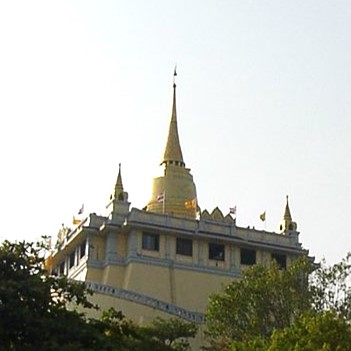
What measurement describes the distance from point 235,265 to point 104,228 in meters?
8.02

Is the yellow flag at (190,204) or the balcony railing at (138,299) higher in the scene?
the yellow flag at (190,204)

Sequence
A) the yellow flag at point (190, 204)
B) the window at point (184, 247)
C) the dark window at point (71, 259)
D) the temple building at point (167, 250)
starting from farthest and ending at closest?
the yellow flag at point (190, 204) → the dark window at point (71, 259) → the window at point (184, 247) → the temple building at point (167, 250)

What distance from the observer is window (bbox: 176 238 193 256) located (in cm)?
6022

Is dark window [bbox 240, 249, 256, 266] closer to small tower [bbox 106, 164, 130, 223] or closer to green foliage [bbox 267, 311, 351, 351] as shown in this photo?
small tower [bbox 106, 164, 130, 223]

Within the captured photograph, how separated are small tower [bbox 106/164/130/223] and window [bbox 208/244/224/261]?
211 inches

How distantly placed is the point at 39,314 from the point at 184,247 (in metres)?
32.4

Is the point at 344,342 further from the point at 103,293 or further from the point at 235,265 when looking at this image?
Answer: the point at 235,265

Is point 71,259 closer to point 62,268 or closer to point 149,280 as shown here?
point 62,268

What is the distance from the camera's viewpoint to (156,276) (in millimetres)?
58531

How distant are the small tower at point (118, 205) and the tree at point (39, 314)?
28757mm

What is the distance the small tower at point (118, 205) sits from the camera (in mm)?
59737

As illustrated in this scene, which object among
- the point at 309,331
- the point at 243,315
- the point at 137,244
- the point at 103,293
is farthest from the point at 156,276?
the point at 309,331

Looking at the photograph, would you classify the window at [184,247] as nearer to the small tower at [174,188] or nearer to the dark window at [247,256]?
the dark window at [247,256]

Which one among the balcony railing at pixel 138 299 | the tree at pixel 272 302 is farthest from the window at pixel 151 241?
the tree at pixel 272 302
